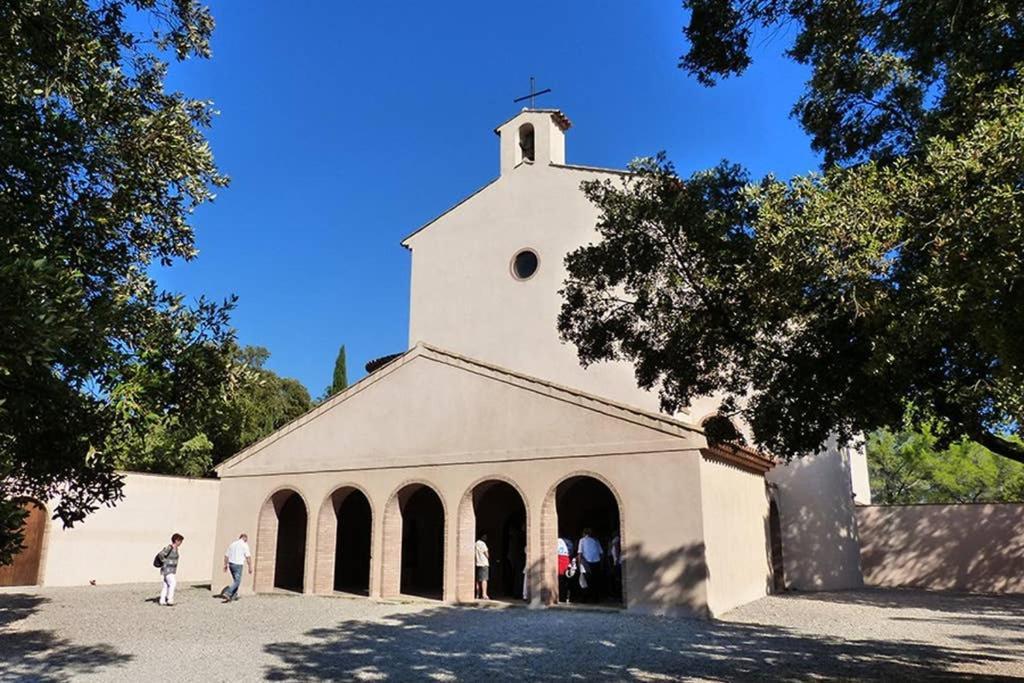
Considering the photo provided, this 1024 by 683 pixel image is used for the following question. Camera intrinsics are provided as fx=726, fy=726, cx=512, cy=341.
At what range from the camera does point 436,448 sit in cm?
1566

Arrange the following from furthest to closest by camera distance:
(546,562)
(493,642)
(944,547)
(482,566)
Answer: (944,547), (482,566), (546,562), (493,642)

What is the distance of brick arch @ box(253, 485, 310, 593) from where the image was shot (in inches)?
677

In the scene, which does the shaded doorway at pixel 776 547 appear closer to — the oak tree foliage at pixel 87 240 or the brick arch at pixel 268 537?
the brick arch at pixel 268 537

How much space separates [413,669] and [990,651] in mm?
7623

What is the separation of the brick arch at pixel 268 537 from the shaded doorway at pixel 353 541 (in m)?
2.25

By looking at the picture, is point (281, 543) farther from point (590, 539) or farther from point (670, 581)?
point (670, 581)

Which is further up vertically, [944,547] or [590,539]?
[590,539]

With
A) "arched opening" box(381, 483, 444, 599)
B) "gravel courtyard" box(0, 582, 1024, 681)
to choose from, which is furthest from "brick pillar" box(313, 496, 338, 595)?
"arched opening" box(381, 483, 444, 599)

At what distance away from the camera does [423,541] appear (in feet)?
62.7

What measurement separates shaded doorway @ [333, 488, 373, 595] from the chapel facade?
0.17ft

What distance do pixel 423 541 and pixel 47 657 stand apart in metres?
10.2

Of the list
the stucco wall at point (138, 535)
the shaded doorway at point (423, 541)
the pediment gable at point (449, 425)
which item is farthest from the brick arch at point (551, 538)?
the stucco wall at point (138, 535)

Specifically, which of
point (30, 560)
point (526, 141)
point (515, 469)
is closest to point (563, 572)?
point (515, 469)

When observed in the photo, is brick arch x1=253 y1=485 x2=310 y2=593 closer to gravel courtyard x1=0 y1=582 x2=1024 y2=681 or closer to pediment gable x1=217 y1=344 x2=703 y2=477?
pediment gable x1=217 y1=344 x2=703 y2=477
